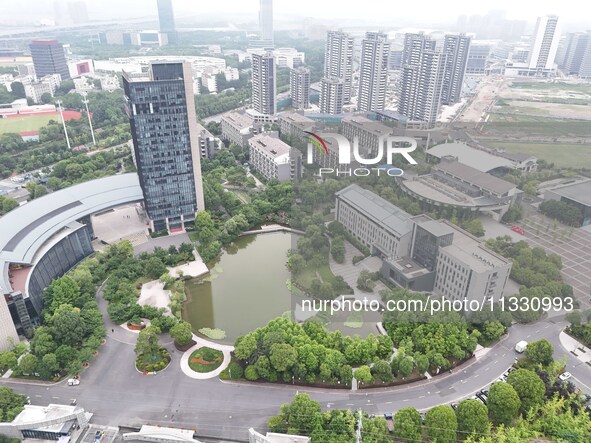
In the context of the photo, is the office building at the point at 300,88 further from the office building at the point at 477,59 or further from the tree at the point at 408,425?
the tree at the point at 408,425

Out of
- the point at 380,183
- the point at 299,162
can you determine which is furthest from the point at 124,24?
the point at 380,183

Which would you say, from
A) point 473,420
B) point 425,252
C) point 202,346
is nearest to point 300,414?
point 473,420

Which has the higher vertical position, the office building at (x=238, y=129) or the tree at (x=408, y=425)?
the office building at (x=238, y=129)

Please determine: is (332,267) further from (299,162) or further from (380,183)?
(299,162)

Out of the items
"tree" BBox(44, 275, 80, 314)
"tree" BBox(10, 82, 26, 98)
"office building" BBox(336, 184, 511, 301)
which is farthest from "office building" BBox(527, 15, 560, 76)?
"tree" BBox(10, 82, 26, 98)

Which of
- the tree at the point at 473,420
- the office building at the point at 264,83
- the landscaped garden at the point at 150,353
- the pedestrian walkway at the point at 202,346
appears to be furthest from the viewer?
the office building at the point at 264,83

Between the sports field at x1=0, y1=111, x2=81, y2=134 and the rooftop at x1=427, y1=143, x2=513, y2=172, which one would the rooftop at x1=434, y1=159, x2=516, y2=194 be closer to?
the rooftop at x1=427, y1=143, x2=513, y2=172

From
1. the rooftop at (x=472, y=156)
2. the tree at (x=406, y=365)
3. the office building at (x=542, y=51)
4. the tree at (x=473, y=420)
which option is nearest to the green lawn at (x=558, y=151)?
the rooftop at (x=472, y=156)
